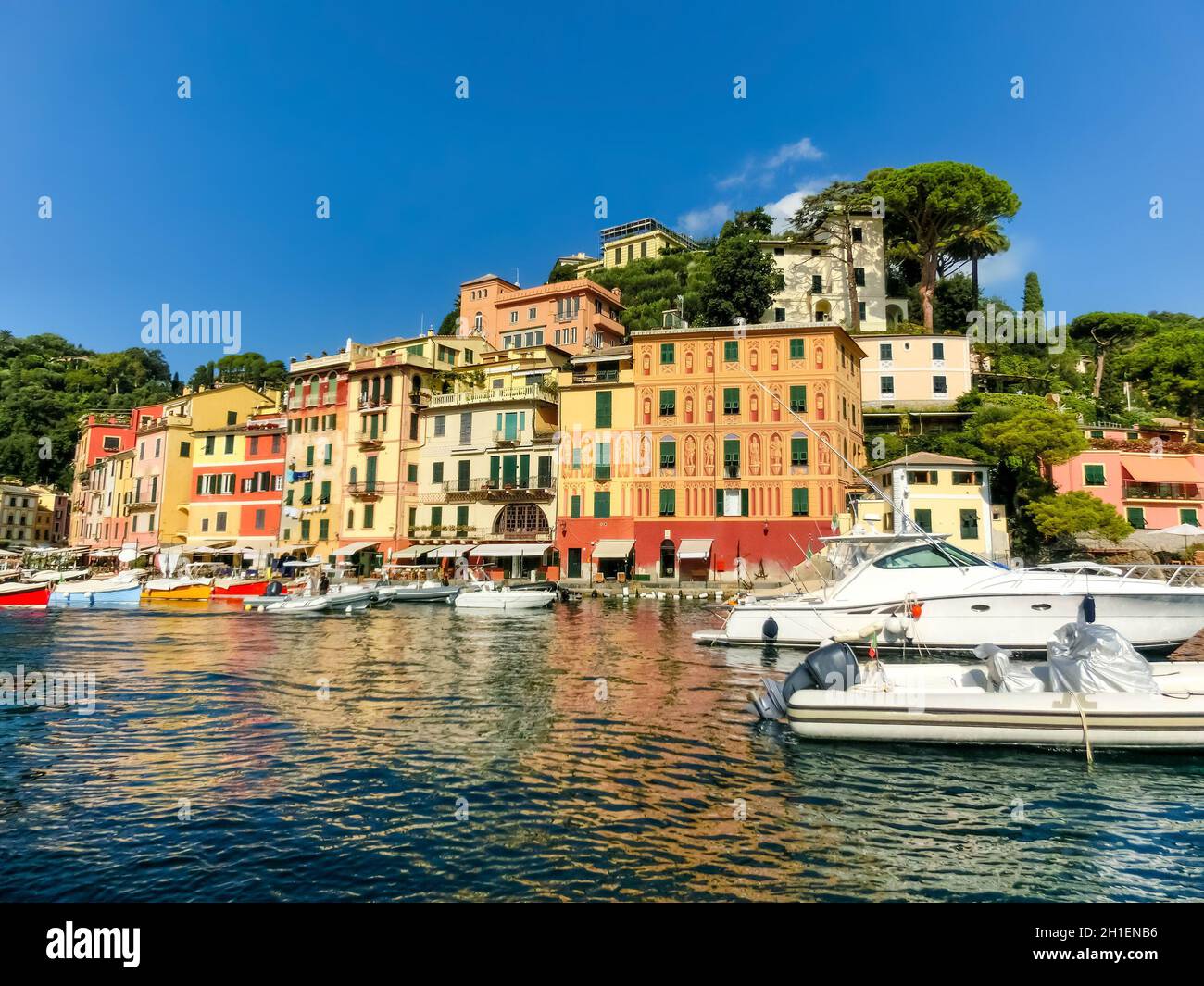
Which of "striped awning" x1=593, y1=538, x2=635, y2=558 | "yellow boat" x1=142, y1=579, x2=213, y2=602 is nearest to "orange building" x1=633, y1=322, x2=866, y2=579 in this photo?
"striped awning" x1=593, y1=538, x2=635, y2=558

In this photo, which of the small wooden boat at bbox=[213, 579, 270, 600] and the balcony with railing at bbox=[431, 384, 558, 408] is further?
the balcony with railing at bbox=[431, 384, 558, 408]

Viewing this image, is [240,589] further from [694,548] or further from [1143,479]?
[1143,479]

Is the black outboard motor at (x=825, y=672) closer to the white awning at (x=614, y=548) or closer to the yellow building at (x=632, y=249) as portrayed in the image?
the white awning at (x=614, y=548)

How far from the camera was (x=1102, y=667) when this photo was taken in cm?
1031

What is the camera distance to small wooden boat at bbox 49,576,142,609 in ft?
125

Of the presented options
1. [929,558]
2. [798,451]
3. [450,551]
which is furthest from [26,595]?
[929,558]

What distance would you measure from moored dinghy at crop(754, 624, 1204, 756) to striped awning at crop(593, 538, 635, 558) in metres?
31.7

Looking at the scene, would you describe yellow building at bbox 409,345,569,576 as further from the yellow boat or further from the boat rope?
the boat rope

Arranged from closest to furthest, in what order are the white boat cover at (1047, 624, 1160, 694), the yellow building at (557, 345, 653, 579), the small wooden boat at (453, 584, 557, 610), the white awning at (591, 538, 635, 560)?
1. the white boat cover at (1047, 624, 1160, 694)
2. the small wooden boat at (453, 584, 557, 610)
3. the white awning at (591, 538, 635, 560)
4. the yellow building at (557, 345, 653, 579)

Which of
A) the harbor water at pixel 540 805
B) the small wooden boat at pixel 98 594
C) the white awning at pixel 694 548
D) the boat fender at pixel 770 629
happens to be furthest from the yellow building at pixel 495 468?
the harbor water at pixel 540 805

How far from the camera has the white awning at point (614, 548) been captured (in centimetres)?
4325

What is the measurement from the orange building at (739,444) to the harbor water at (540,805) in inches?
1069

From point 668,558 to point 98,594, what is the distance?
30.3 m
